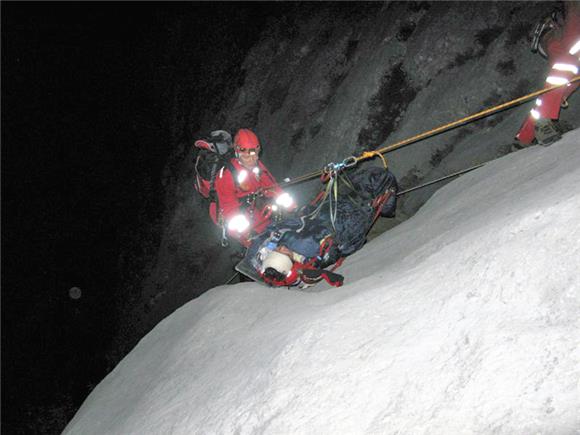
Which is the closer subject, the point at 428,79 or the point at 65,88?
the point at 428,79

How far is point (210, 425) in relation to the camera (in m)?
2.57

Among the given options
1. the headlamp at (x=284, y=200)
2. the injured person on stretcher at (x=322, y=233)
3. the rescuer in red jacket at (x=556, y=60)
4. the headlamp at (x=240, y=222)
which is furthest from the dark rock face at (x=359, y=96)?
the headlamp at (x=240, y=222)

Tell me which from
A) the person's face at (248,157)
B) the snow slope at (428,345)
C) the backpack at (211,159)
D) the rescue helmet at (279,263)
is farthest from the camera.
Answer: the person's face at (248,157)

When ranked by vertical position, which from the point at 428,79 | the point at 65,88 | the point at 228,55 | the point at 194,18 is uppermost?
the point at 65,88

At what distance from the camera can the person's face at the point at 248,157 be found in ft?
16.8

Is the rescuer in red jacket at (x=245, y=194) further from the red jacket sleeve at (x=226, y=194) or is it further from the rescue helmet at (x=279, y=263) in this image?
the rescue helmet at (x=279, y=263)

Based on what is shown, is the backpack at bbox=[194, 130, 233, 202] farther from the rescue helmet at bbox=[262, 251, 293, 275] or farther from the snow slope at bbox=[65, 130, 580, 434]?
the snow slope at bbox=[65, 130, 580, 434]

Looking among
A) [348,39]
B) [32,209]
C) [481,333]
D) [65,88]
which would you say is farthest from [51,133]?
[481,333]

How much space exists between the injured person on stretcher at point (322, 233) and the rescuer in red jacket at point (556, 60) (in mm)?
1559

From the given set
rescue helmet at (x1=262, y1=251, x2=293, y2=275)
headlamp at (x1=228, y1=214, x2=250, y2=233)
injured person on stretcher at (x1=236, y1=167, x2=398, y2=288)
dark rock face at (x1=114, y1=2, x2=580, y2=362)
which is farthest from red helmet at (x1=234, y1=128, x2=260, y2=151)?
dark rock face at (x1=114, y1=2, x2=580, y2=362)

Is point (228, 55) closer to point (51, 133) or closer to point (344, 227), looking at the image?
point (51, 133)

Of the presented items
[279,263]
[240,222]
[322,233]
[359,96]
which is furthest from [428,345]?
[359,96]

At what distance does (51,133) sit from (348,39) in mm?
7062

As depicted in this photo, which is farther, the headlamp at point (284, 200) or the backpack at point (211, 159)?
the headlamp at point (284, 200)
